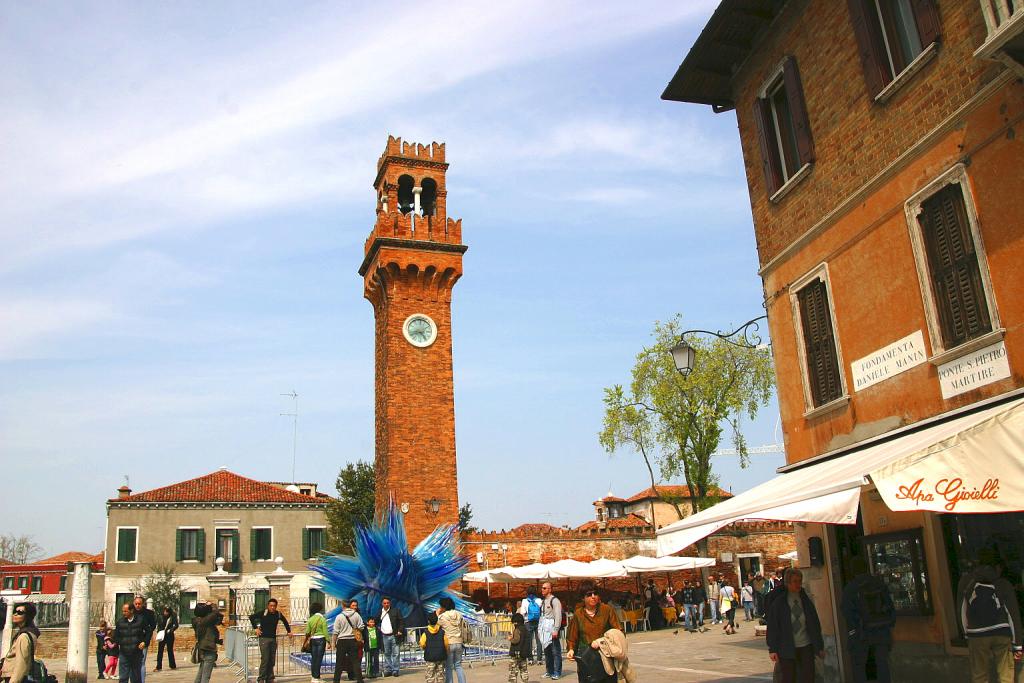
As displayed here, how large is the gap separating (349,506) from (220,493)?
6.31m

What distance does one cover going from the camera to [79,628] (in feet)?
48.6

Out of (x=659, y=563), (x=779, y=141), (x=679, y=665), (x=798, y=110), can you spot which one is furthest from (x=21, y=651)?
(x=659, y=563)

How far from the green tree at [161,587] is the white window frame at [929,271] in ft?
102

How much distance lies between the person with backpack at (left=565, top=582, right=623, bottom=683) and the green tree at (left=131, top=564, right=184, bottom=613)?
27.8 meters

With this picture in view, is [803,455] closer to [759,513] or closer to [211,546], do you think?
[759,513]

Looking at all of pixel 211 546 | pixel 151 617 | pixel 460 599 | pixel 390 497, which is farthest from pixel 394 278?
pixel 151 617

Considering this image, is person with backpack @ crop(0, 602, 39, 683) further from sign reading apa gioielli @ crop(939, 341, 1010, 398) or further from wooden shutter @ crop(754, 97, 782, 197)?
wooden shutter @ crop(754, 97, 782, 197)

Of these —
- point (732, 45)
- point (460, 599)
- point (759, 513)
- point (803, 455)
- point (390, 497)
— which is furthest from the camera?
point (390, 497)

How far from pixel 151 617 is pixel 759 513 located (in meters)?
10.5

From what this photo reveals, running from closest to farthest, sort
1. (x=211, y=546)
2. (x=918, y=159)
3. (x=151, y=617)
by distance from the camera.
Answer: (x=918, y=159) → (x=151, y=617) → (x=211, y=546)

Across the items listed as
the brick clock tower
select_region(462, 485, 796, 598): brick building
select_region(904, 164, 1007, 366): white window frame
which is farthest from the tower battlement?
select_region(904, 164, 1007, 366): white window frame

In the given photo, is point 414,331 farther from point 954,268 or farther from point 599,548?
point 954,268

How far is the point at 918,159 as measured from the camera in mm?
9023

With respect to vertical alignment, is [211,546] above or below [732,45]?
below
